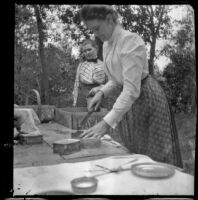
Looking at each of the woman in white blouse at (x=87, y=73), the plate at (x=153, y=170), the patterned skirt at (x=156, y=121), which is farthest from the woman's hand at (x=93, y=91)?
the plate at (x=153, y=170)

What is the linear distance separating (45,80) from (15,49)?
331 millimetres

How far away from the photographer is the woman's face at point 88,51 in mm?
2252

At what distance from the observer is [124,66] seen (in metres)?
2.13

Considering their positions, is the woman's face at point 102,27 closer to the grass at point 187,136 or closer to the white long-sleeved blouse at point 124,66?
the white long-sleeved blouse at point 124,66

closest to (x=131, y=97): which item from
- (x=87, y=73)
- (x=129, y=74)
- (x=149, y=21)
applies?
(x=129, y=74)

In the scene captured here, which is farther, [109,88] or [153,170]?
[109,88]

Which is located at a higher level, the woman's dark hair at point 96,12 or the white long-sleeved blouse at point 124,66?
the woman's dark hair at point 96,12

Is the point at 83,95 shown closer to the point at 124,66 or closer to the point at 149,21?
the point at 124,66

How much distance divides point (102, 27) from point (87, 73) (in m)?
0.36

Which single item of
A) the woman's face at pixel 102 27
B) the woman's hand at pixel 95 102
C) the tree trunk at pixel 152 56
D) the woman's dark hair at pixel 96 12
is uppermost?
the woman's dark hair at pixel 96 12

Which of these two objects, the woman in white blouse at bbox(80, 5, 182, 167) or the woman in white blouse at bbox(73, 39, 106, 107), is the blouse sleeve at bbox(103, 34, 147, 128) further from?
the woman in white blouse at bbox(73, 39, 106, 107)

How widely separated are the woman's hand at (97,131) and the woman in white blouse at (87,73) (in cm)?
20

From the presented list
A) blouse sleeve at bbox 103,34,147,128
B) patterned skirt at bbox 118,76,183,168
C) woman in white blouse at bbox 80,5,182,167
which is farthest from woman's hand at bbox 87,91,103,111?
patterned skirt at bbox 118,76,183,168

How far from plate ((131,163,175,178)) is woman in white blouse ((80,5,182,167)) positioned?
0.19m
